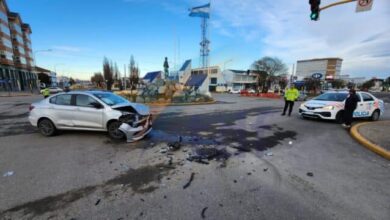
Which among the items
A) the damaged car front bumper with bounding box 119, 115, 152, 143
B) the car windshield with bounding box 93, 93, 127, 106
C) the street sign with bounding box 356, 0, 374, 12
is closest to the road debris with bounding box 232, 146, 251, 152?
the damaged car front bumper with bounding box 119, 115, 152, 143

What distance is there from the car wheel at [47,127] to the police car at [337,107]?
11.1 metres

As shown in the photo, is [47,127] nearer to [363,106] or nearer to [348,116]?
[348,116]

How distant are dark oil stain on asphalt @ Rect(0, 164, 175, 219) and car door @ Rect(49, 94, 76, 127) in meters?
3.85

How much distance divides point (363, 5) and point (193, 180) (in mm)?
9513

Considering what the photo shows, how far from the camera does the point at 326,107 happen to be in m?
9.30

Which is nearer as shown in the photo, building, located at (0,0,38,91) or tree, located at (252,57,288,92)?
building, located at (0,0,38,91)

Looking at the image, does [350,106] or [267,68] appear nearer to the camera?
[350,106]

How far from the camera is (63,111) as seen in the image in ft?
21.5

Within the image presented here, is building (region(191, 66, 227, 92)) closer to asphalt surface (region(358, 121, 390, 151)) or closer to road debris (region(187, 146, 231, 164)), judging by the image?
asphalt surface (region(358, 121, 390, 151))

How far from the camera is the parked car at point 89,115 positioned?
6.24m

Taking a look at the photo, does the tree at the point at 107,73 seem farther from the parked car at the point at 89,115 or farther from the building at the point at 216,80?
the parked car at the point at 89,115

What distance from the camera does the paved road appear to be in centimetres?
285

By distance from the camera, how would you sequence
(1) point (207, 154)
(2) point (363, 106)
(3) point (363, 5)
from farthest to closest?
(2) point (363, 106) → (3) point (363, 5) → (1) point (207, 154)

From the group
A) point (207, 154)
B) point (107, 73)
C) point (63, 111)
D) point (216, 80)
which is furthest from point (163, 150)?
point (216, 80)
